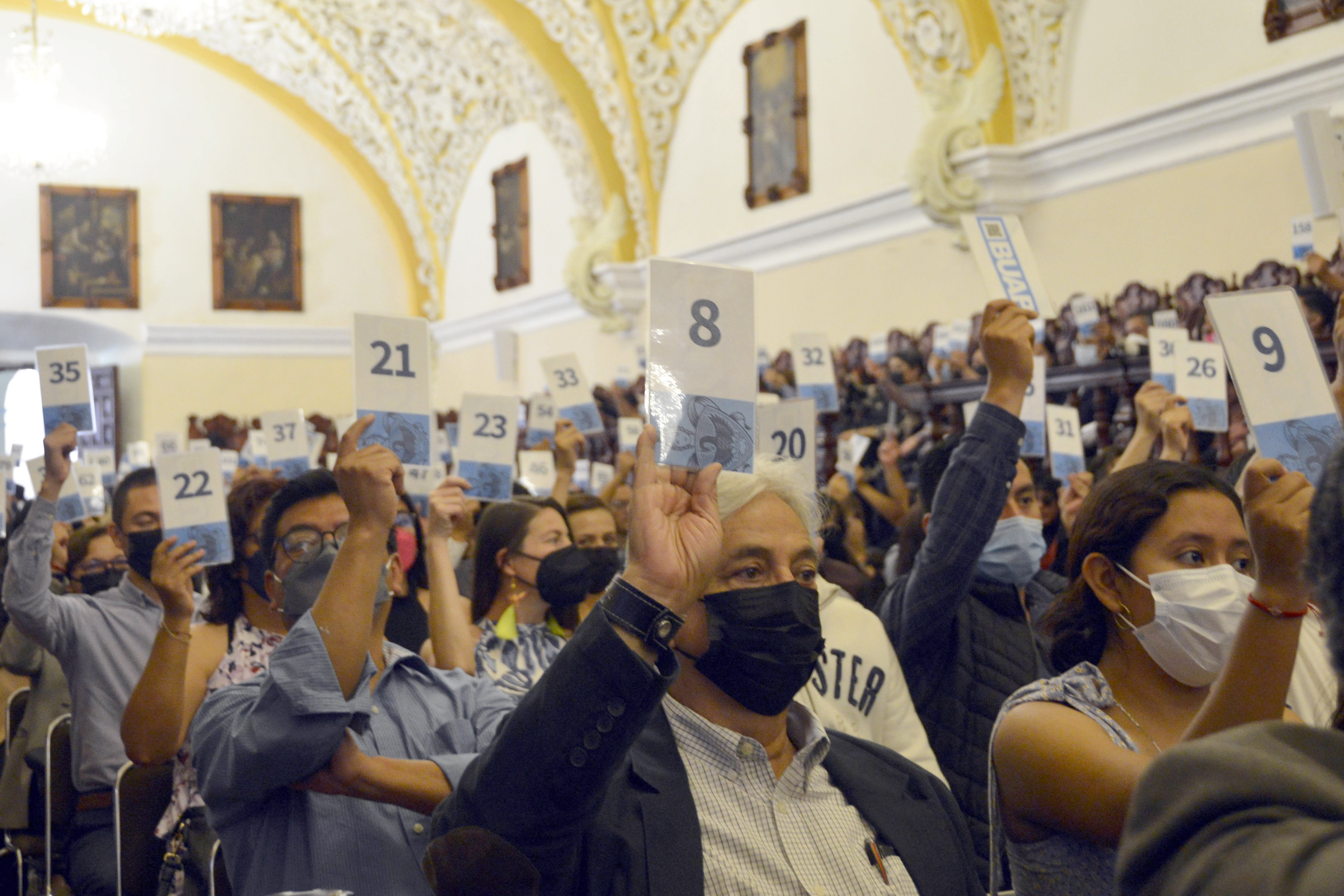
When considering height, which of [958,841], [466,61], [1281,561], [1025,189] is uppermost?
[466,61]

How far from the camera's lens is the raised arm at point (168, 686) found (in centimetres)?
318

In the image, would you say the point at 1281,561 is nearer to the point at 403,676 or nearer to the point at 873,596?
the point at 403,676

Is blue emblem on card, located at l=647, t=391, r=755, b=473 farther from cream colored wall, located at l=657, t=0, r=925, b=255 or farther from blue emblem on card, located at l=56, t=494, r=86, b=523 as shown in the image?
cream colored wall, located at l=657, t=0, r=925, b=255

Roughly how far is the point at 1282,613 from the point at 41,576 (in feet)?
12.4

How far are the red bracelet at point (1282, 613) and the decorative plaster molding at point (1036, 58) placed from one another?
8265 millimetres

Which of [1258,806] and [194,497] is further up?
[194,497]

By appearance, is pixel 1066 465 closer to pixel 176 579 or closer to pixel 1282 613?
pixel 176 579

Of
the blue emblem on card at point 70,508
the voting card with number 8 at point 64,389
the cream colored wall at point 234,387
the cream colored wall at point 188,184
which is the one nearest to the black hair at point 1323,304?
the voting card with number 8 at point 64,389

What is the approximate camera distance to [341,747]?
7.81 ft

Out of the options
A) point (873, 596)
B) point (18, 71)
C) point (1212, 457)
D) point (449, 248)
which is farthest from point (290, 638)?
point (449, 248)

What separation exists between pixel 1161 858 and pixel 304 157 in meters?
20.1

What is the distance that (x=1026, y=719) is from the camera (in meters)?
2.21

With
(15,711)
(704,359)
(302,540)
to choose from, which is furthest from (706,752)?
(15,711)

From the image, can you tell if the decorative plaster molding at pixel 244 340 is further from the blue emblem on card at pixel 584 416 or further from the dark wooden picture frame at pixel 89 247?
the blue emblem on card at pixel 584 416
